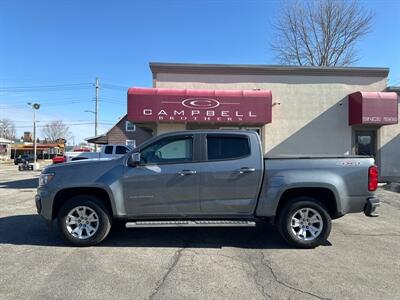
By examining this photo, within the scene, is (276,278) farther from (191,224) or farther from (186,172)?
(186,172)

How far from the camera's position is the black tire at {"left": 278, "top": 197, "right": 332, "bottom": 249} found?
6.64m

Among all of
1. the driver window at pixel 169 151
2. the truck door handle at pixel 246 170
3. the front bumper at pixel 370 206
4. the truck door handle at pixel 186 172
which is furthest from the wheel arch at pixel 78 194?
the front bumper at pixel 370 206

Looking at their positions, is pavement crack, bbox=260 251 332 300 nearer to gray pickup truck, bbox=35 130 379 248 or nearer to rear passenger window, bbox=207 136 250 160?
gray pickup truck, bbox=35 130 379 248

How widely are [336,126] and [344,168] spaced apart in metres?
11.8

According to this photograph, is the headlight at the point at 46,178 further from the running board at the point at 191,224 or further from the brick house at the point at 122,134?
the brick house at the point at 122,134

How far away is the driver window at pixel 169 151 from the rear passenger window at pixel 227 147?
0.35 meters

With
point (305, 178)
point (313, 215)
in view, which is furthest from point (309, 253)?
point (305, 178)

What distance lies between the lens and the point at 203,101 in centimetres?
1631

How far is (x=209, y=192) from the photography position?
670cm

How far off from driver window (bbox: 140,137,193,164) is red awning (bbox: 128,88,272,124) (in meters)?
9.29

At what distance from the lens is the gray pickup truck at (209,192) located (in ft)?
21.9

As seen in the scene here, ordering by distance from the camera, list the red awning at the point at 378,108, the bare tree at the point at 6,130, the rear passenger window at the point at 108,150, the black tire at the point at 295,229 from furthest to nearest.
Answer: the bare tree at the point at 6,130, the rear passenger window at the point at 108,150, the red awning at the point at 378,108, the black tire at the point at 295,229

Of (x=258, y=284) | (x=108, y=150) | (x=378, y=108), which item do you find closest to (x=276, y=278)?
(x=258, y=284)

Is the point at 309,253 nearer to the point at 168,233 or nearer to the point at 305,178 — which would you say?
the point at 305,178
